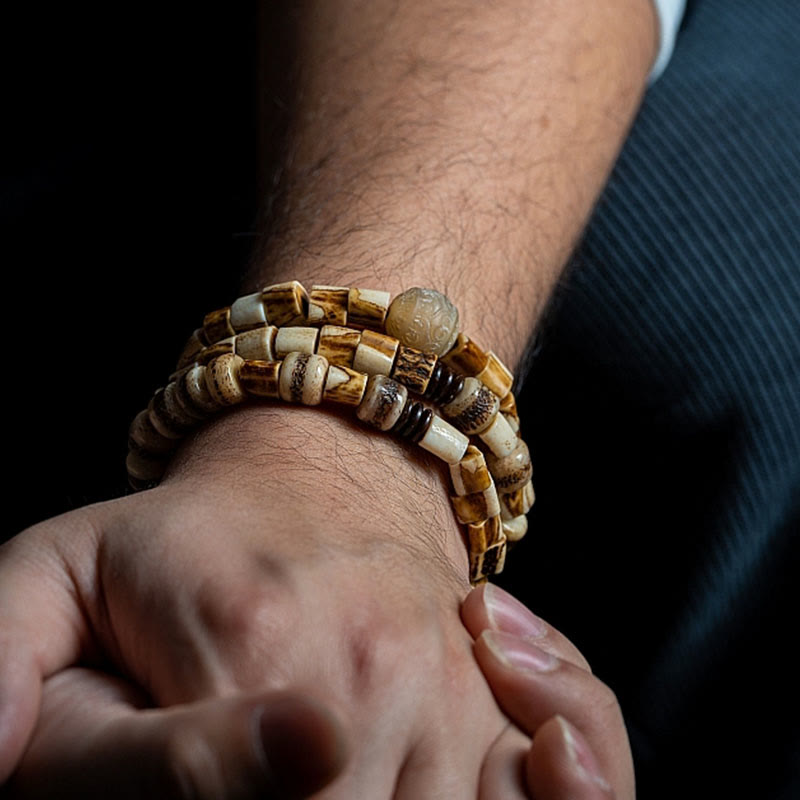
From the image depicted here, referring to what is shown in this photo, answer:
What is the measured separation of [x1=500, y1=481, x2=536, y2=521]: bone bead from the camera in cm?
77

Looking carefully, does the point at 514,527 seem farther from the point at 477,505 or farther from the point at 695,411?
the point at 695,411

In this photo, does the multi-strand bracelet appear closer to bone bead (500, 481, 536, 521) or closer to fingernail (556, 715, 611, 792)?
bone bead (500, 481, 536, 521)

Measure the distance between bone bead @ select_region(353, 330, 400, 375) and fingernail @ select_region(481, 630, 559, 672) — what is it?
0.65ft

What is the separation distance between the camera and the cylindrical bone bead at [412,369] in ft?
2.31

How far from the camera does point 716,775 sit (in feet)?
3.52

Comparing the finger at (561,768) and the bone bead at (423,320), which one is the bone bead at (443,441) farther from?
the finger at (561,768)

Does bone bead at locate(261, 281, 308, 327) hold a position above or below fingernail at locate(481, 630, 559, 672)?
above

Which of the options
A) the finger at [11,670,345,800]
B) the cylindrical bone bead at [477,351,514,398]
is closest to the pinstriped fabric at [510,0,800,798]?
the cylindrical bone bead at [477,351,514,398]

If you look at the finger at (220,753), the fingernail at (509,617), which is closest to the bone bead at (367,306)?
the fingernail at (509,617)

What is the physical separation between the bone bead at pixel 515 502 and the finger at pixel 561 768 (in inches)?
8.2

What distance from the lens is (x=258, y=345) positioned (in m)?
0.71

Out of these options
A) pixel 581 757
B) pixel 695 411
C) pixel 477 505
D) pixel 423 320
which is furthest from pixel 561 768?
pixel 695 411

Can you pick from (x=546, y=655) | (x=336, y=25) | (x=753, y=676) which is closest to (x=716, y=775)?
(x=753, y=676)

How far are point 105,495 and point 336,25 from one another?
515 mm
